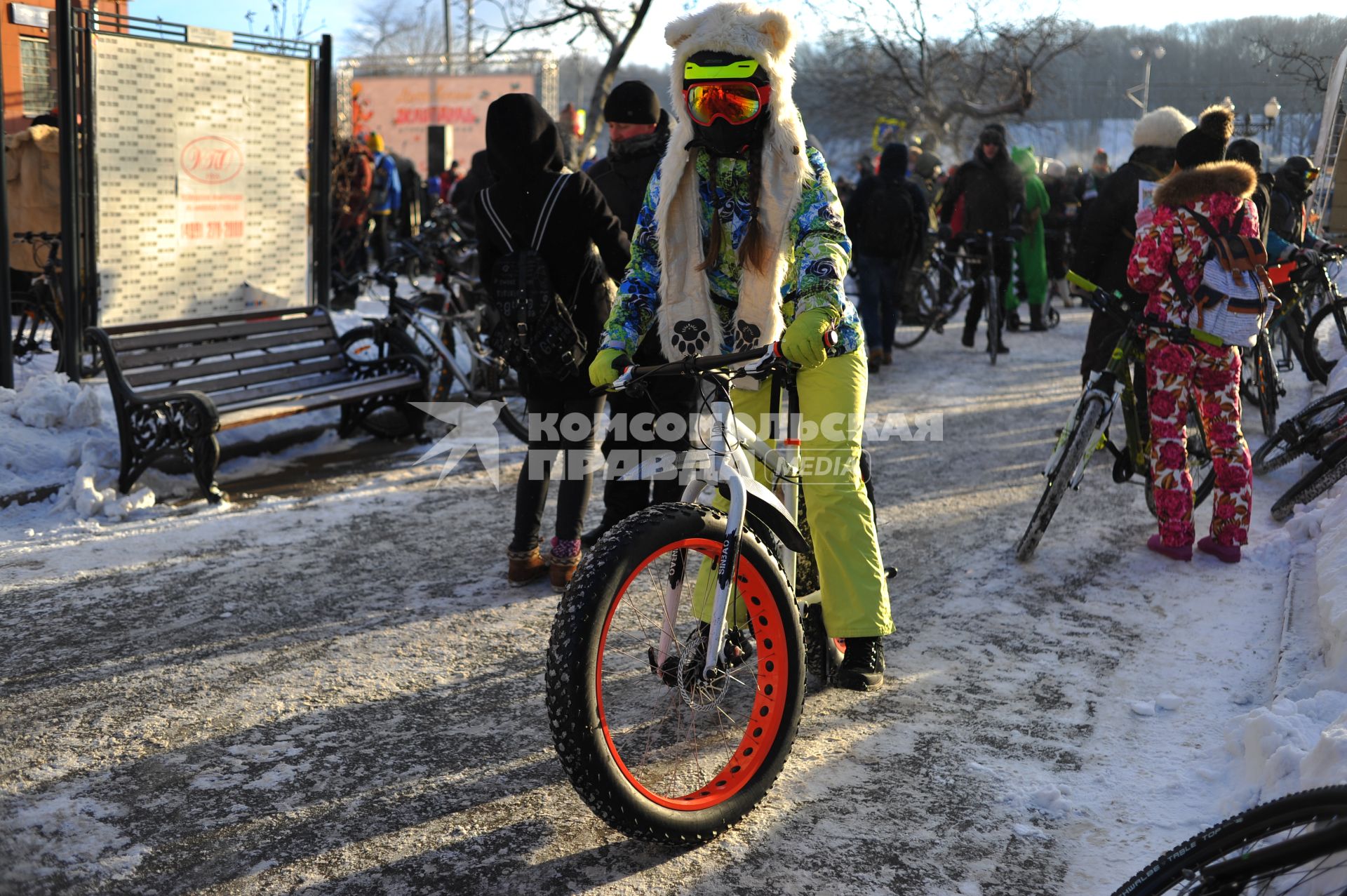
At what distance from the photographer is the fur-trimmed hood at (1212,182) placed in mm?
5078

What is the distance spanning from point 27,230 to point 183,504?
13.8 ft

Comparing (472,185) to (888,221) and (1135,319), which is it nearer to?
(888,221)

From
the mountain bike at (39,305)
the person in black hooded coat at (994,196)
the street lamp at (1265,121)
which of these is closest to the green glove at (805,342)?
the street lamp at (1265,121)

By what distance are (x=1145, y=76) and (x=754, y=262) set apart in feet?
19.7

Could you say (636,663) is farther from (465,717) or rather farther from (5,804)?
(5,804)

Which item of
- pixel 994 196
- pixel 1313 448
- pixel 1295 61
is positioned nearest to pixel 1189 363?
pixel 1313 448

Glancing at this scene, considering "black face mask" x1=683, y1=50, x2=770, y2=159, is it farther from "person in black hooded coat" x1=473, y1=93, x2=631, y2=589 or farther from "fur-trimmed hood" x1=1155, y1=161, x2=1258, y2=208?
"fur-trimmed hood" x1=1155, y1=161, x2=1258, y2=208

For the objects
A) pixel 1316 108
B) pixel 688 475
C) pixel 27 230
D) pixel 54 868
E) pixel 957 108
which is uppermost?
pixel 957 108

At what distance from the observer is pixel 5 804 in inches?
120

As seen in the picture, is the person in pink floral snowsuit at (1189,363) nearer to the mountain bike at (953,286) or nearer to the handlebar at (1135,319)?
the handlebar at (1135,319)

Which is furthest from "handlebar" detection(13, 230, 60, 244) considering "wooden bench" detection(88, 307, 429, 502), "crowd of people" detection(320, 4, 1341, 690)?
"crowd of people" detection(320, 4, 1341, 690)

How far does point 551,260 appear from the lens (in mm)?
4785

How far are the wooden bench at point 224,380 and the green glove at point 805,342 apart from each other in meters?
3.98

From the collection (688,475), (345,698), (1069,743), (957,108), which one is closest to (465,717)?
(345,698)
